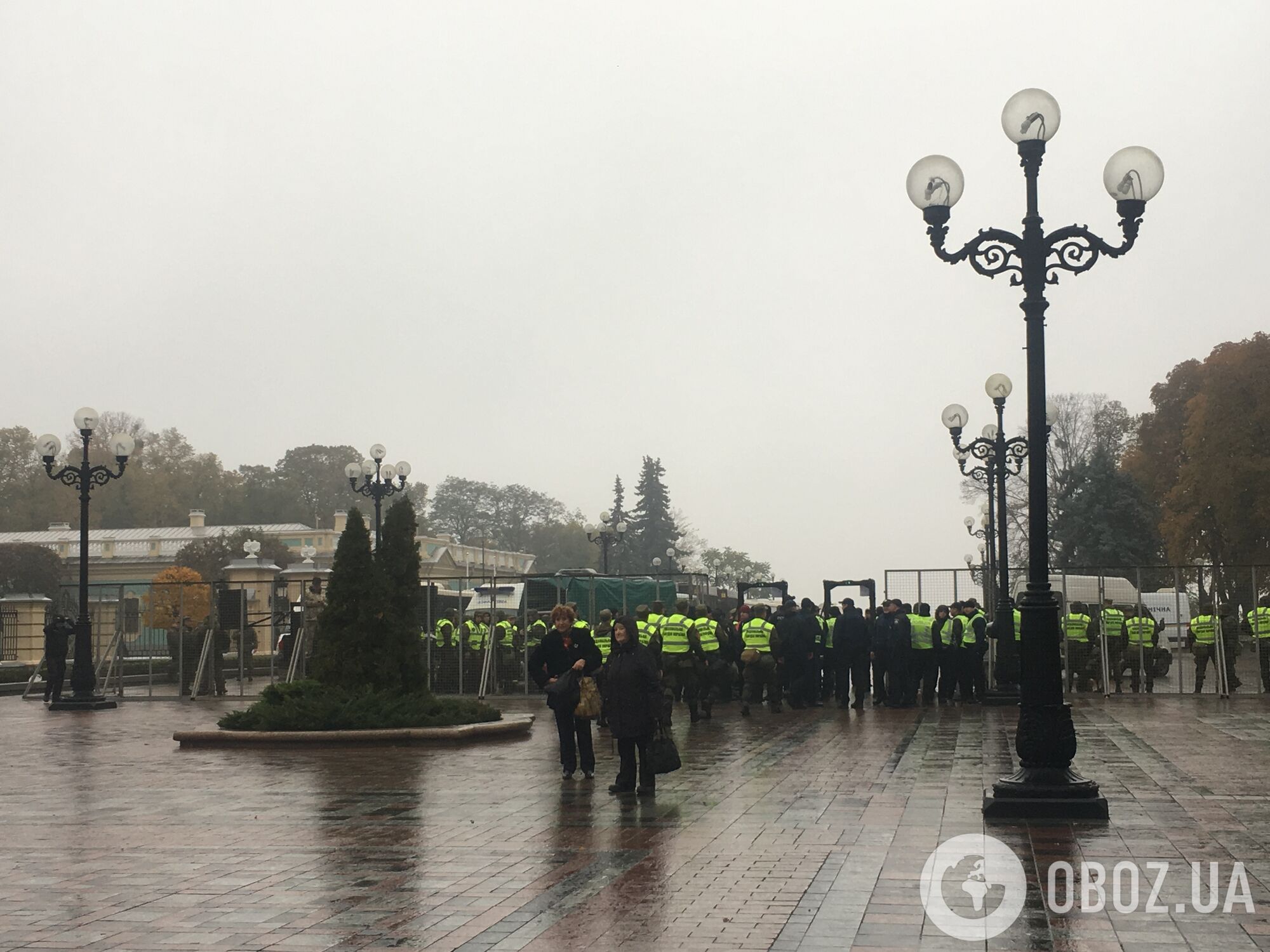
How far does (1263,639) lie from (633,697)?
17554mm

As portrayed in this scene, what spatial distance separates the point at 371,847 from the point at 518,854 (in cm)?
113

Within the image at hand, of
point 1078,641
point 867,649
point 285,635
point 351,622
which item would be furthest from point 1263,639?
point 285,635

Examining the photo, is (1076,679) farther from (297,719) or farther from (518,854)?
(518,854)

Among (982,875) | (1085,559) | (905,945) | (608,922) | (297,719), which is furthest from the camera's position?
(1085,559)

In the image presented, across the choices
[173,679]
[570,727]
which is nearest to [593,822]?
[570,727]

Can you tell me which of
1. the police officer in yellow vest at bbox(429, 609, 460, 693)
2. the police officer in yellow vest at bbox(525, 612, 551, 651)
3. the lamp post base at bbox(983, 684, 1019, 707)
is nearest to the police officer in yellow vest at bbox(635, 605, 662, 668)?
the police officer in yellow vest at bbox(525, 612, 551, 651)

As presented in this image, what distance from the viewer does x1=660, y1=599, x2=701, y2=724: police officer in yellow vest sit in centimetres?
2153

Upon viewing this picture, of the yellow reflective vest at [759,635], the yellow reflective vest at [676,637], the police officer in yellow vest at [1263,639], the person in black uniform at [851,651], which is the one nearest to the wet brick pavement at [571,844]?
the yellow reflective vest at [676,637]

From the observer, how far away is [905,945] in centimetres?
678

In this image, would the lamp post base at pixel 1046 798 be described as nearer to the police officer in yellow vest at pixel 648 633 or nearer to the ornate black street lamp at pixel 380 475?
the police officer in yellow vest at pixel 648 633

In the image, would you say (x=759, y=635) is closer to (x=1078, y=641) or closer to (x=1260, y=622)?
(x=1078, y=641)

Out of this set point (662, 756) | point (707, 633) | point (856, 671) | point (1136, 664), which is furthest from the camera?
point (1136, 664)

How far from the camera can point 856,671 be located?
2459 centimetres

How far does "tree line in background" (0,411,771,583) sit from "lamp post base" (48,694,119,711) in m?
61.7
